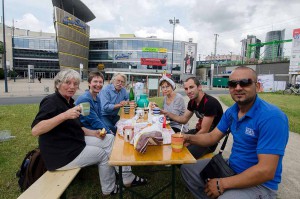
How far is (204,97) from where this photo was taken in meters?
3.22

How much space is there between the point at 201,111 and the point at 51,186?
89.5 inches

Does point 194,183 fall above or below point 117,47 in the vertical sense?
below

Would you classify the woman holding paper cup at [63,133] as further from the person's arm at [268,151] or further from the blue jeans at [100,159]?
the person's arm at [268,151]

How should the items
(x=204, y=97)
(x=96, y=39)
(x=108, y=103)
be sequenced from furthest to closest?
(x=96, y=39)
(x=108, y=103)
(x=204, y=97)

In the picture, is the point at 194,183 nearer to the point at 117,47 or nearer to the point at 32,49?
the point at 117,47

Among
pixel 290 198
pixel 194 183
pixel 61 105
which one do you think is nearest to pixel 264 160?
pixel 194 183

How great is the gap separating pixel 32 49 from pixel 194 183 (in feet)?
→ 226

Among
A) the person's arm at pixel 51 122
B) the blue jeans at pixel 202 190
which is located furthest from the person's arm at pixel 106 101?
the blue jeans at pixel 202 190

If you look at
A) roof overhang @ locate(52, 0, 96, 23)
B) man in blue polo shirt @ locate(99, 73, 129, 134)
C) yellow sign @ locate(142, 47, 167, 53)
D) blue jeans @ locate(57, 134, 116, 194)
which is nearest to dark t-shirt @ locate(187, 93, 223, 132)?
blue jeans @ locate(57, 134, 116, 194)

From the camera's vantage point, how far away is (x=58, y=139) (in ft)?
7.72

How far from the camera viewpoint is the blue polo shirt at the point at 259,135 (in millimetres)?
1678

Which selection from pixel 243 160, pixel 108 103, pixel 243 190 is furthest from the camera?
pixel 108 103

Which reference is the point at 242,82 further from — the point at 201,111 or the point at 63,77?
the point at 63,77

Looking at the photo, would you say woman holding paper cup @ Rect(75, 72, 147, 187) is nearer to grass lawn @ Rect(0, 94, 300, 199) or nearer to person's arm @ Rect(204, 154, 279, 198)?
grass lawn @ Rect(0, 94, 300, 199)
